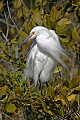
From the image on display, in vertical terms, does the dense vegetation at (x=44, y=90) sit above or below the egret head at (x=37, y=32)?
below

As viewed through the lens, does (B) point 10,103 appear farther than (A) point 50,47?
No

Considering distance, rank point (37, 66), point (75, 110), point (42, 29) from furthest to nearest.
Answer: point (37, 66) < point (42, 29) < point (75, 110)

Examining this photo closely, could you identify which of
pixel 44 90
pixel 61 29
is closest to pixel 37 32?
pixel 61 29

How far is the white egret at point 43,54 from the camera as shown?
2.28 meters

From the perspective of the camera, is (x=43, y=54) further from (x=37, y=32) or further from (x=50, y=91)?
Result: (x=50, y=91)

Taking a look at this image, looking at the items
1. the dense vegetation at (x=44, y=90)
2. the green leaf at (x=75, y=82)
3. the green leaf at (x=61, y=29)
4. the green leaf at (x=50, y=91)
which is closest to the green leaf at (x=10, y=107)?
the dense vegetation at (x=44, y=90)

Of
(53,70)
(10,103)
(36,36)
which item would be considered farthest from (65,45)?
(10,103)

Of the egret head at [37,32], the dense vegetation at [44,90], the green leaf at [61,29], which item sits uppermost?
A: the egret head at [37,32]

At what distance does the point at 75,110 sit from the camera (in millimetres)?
2004

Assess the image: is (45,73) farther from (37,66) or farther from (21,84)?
(21,84)

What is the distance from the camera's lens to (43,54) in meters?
2.44

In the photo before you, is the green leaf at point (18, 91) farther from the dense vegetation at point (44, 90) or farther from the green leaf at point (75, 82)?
the green leaf at point (75, 82)

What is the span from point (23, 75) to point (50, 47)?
10.7 inches

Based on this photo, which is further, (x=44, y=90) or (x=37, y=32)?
(x=44, y=90)
